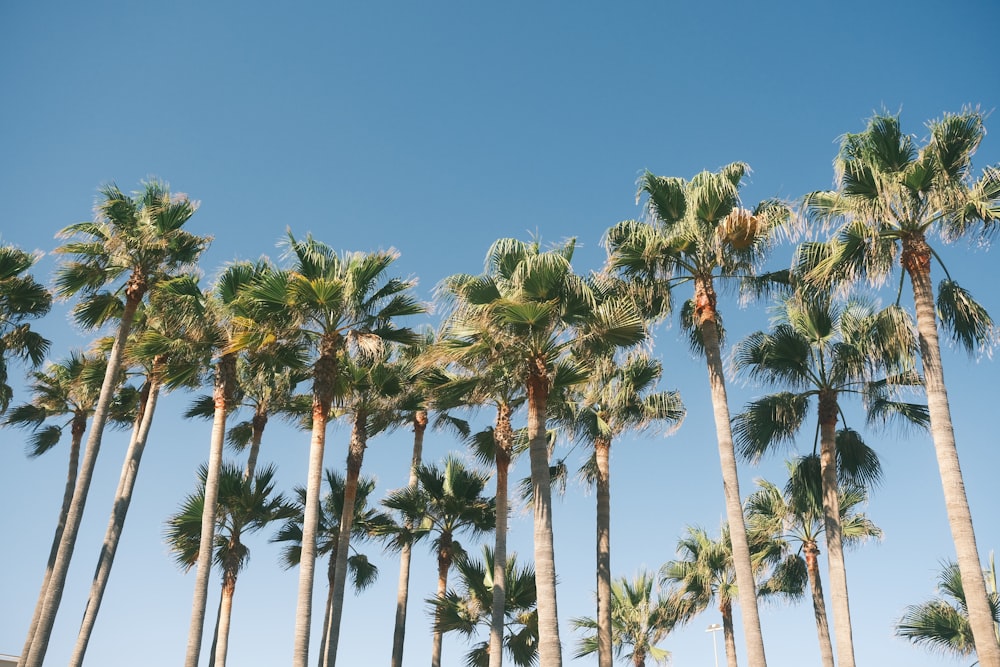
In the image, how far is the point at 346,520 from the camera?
20047mm

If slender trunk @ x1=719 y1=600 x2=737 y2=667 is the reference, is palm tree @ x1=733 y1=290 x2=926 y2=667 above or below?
above

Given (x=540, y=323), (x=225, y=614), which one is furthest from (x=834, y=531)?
(x=225, y=614)

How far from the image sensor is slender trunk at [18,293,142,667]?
17672 millimetres

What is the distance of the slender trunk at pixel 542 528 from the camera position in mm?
13297

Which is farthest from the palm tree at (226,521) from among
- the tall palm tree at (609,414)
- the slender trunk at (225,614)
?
the tall palm tree at (609,414)

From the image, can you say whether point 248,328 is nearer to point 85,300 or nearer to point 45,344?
point 85,300

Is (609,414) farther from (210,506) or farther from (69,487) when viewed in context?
(69,487)

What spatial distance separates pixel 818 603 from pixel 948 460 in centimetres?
1097

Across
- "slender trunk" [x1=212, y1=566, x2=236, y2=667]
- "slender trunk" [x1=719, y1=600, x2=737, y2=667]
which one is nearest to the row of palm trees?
"slender trunk" [x1=212, y1=566, x2=236, y2=667]

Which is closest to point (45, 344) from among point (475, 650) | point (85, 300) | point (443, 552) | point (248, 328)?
point (85, 300)

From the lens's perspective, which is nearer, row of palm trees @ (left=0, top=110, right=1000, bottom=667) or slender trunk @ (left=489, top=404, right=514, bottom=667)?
→ row of palm trees @ (left=0, top=110, right=1000, bottom=667)

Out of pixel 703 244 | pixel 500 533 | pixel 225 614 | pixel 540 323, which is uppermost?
pixel 703 244

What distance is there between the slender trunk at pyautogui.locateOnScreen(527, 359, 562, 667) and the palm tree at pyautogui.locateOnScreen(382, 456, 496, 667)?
7.74m

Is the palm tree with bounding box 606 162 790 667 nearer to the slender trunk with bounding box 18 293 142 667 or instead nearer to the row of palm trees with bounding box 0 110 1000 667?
the row of palm trees with bounding box 0 110 1000 667
